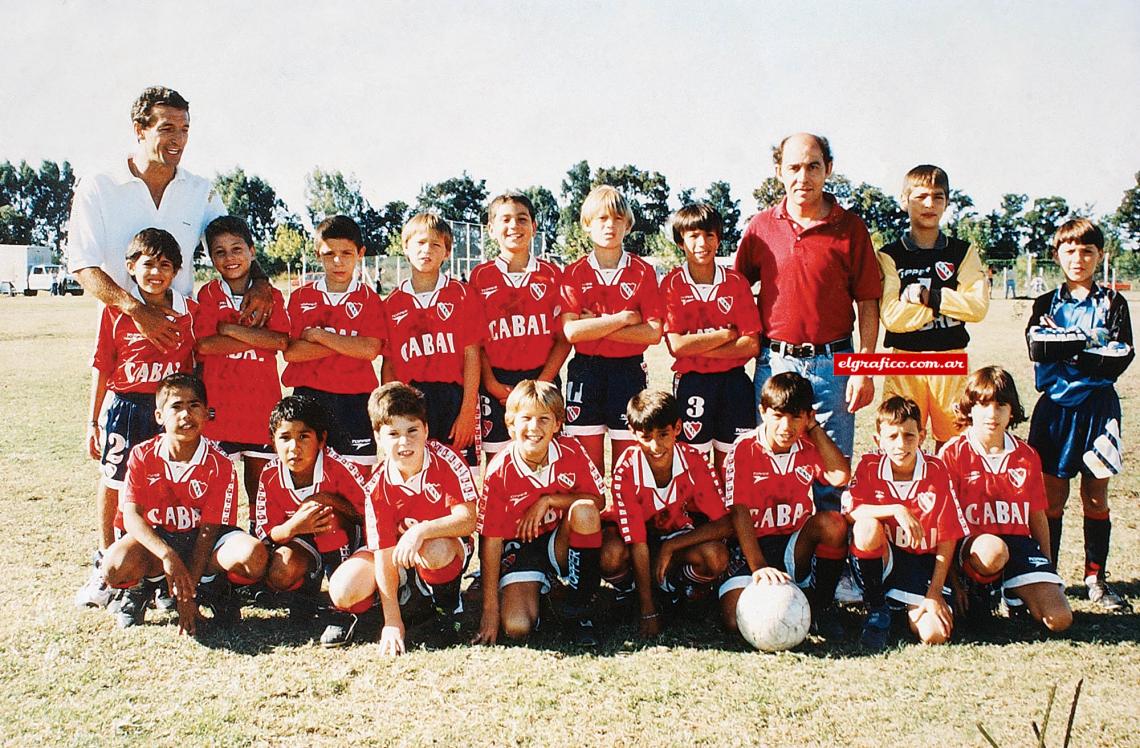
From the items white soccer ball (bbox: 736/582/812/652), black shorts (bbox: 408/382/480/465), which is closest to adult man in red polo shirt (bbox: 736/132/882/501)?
white soccer ball (bbox: 736/582/812/652)

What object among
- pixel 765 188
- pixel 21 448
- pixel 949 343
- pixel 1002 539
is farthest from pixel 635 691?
pixel 765 188

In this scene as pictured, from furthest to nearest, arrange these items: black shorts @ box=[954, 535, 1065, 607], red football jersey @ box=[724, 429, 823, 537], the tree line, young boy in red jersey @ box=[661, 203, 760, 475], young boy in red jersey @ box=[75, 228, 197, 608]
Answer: the tree line, young boy in red jersey @ box=[661, 203, 760, 475], young boy in red jersey @ box=[75, 228, 197, 608], red football jersey @ box=[724, 429, 823, 537], black shorts @ box=[954, 535, 1065, 607]

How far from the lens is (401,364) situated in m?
4.39

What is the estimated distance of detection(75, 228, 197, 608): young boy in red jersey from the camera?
13.3 feet

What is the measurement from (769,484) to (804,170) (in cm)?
151

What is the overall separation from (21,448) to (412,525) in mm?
5268

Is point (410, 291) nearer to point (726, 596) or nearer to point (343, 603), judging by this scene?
point (343, 603)

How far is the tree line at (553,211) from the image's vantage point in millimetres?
54231

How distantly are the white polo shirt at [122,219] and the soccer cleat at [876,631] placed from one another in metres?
3.63

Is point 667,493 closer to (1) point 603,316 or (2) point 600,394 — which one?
(2) point 600,394

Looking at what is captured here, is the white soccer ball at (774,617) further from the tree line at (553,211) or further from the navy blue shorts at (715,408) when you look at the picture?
the tree line at (553,211)

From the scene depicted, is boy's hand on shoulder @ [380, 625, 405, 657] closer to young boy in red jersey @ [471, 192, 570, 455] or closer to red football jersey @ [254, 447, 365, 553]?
red football jersey @ [254, 447, 365, 553]

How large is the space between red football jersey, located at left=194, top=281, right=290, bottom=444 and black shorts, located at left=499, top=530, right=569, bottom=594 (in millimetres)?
1457

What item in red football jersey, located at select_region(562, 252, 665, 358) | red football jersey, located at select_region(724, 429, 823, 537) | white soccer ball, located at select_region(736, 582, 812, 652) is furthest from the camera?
red football jersey, located at select_region(562, 252, 665, 358)
